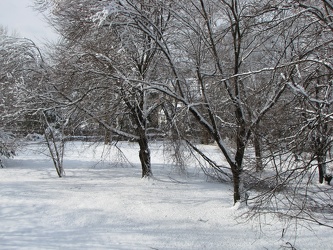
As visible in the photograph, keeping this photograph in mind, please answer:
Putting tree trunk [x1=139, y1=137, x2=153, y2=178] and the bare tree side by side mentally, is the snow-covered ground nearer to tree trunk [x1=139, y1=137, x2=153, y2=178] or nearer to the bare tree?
tree trunk [x1=139, y1=137, x2=153, y2=178]

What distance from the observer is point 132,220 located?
7398 millimetres

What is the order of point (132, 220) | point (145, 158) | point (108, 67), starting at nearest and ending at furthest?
point (132, 220)
point (108, 67)
point (145, 158)

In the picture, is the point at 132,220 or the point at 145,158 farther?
the point at 145,158

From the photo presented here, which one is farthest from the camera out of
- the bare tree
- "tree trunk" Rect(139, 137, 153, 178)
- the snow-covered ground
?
"tree trunk" Rect(139, 137, 153, 178)

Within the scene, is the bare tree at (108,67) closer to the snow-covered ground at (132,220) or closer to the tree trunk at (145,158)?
the tree trunk at (145,158)

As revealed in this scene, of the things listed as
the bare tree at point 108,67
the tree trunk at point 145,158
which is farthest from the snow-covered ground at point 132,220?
the bare tree at point 108,67

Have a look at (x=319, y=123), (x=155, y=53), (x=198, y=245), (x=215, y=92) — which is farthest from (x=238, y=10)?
(x=198, y=245)

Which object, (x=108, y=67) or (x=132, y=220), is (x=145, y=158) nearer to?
(x=108, y=67)

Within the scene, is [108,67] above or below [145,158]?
above

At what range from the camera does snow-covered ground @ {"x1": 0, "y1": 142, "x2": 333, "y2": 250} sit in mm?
6395

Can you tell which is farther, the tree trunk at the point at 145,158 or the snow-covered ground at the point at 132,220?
the tree trunk at the point at 145,158

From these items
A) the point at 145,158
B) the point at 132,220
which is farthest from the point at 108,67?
the point at 132,220

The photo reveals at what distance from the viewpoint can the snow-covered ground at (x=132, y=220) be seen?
6.39 meters

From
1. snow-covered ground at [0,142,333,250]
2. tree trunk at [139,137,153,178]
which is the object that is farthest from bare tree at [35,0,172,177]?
snow-covered ground at [0,142,333,250]
